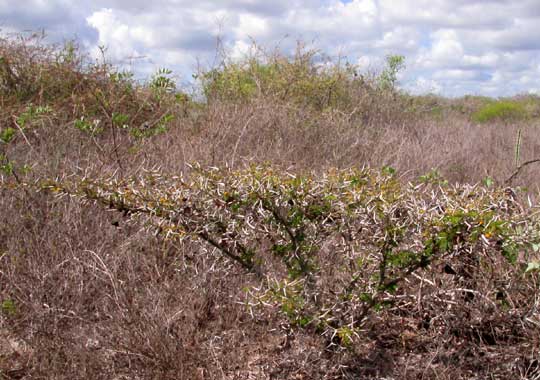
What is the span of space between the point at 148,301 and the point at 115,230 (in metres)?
0.99

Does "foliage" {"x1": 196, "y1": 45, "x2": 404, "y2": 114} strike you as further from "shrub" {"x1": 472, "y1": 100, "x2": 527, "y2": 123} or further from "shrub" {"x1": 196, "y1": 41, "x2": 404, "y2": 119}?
"shrub" {"x1": 472, "y1": 100, "x2": 527, "y2": 123}

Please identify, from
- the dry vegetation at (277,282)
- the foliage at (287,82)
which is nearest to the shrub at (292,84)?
the foliage at (287,82)

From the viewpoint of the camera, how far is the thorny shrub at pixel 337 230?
2.65 metres

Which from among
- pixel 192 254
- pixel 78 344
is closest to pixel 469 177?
pixel 192 254

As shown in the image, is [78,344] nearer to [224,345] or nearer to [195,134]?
[224,345]

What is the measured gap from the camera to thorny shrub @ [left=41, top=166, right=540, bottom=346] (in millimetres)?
2652

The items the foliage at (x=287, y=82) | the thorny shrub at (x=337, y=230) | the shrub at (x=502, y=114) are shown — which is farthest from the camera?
the shrub at (x=502, y=114)

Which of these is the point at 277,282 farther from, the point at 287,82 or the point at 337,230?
the point at 287,82

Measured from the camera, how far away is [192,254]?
12.3 feet

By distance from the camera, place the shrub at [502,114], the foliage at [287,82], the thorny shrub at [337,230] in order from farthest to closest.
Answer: the shrub at [502,114]
the foliage at [287,82]
the thorny shrub at [337,230]

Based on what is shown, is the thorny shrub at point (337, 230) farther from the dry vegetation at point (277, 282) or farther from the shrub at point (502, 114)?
the shrub at point (502, 114)

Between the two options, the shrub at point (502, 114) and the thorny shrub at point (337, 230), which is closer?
the thorny shrub at point (337, 230)

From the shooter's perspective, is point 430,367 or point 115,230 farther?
point 115,230

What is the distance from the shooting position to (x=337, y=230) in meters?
2.83
